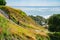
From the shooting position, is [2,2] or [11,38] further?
[2,2]

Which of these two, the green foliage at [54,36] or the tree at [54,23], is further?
the tree at [54,23]

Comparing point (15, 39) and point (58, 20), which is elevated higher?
point (15, 39)

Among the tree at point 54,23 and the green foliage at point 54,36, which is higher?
the green foliage at point 54,36

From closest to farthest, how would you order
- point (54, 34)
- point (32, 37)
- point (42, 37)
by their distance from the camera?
1. point (32, 37)
2. point (42, 37)
3. point (54, 34)

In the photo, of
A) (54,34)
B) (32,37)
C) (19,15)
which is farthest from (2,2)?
(32,37)

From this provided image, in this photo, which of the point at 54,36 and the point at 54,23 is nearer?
the point at 54,36

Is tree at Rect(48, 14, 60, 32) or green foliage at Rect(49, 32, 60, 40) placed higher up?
green foliage at Rect(49, 32, 60, 40)

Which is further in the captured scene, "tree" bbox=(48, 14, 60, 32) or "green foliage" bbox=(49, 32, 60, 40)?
"tree" bbox=(48, 14, 60, 32)

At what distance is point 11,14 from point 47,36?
20.5 feet

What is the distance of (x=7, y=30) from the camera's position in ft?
60.0

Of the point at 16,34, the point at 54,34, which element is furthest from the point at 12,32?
the point at 54,34

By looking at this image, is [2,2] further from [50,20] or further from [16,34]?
[16,34]

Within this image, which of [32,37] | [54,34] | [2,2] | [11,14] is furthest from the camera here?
[2,2]

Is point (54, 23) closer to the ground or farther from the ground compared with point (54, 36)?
closer to the ground
